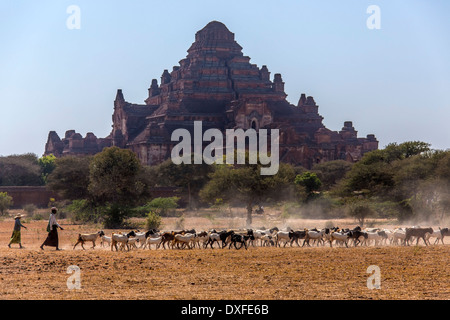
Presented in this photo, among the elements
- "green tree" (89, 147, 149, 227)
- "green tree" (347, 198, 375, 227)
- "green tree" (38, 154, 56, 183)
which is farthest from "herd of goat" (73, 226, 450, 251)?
"green tree" (38, 154, 56, 183)

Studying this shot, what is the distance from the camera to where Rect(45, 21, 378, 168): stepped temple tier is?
8331cm

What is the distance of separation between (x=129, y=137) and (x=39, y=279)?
245 ft

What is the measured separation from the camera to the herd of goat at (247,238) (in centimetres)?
2411

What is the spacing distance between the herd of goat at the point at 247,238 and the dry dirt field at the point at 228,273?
64cm

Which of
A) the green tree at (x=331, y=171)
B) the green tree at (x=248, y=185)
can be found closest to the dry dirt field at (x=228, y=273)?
the green tree at (x=248, y=185)

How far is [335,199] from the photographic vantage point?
158 feet

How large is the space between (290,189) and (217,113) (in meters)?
42.6

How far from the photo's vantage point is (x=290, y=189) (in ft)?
154

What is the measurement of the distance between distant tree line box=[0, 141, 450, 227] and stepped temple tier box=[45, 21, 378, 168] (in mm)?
29582

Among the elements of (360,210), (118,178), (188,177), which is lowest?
(360,210)

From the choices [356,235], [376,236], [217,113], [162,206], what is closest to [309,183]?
[162,206]

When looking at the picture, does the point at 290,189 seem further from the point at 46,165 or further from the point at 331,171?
the point at 46,165
